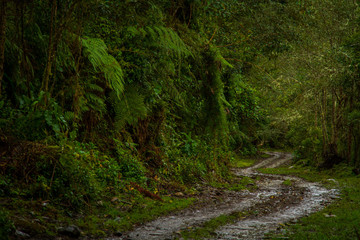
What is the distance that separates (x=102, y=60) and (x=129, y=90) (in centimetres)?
194

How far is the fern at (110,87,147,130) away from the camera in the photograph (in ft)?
29.5

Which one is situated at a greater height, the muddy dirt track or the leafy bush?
the leafy bush


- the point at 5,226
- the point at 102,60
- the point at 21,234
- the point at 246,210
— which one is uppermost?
the point at 102,60

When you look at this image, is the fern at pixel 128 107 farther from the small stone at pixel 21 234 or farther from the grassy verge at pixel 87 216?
the small stone at pixel 21 234

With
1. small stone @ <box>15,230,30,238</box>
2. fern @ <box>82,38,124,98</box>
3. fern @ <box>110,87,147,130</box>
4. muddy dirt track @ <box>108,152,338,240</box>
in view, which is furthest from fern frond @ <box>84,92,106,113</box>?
small stone @ <box>15,230,30,238</box>

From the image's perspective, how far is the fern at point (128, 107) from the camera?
8.98 m

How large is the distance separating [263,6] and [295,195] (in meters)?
7.61

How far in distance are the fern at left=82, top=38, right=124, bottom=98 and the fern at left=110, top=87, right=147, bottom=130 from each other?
98cm

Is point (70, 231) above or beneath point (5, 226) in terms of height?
beneath

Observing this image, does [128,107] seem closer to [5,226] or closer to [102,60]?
[102,60]

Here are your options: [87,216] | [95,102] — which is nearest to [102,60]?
[95,102]

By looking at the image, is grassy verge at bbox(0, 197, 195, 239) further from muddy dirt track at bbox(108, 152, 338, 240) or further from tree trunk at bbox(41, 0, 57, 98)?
tree trunk at bbox(41, 0, 57, 98)

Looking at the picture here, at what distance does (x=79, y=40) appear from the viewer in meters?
7.44

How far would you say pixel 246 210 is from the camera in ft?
26.7
